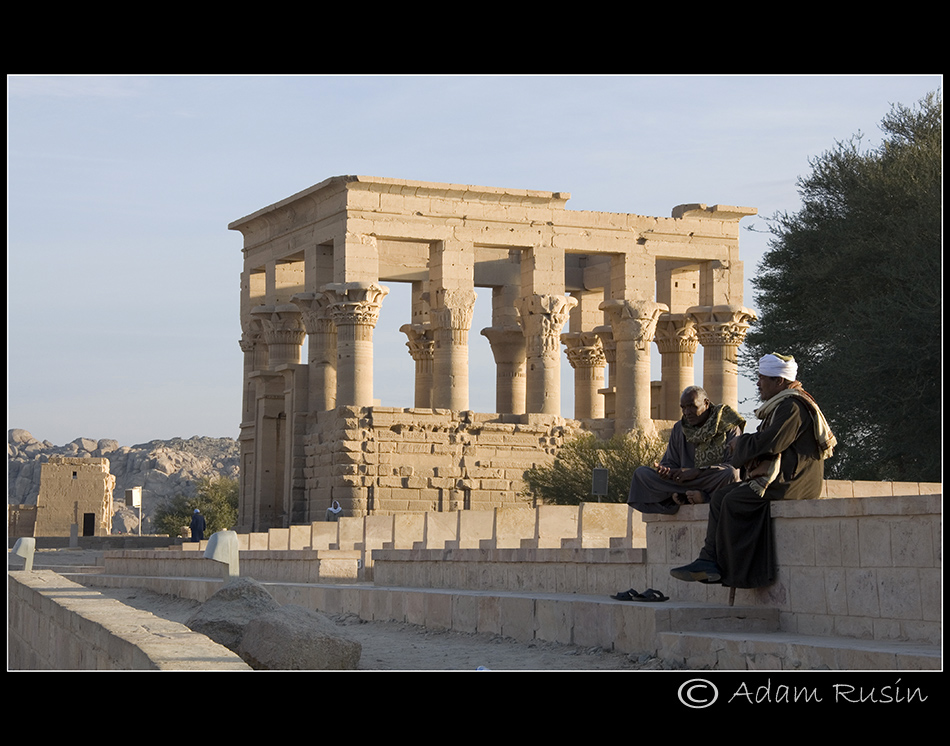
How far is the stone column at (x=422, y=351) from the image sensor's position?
1617 inches

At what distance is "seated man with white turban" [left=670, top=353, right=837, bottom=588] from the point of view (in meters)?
9.97

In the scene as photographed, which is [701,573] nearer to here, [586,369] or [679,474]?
[679,474]

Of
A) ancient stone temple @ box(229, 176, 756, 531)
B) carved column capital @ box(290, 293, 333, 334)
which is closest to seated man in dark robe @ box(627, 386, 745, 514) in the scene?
ancient stone temple @ box(229, 176, 756, 531)

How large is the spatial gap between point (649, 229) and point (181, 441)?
102339mm

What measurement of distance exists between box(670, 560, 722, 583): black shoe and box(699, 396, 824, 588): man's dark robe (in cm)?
9

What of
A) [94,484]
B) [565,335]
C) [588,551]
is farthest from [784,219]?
[94,484]

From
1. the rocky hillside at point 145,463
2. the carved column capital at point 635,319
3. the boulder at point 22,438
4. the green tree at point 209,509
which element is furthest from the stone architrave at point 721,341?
the boulder at point 22,438

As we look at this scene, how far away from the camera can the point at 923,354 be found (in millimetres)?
26328

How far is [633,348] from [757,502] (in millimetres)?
28764

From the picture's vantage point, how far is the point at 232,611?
435 inches

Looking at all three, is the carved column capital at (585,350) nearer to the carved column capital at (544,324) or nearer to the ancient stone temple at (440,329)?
the ancient stone temple at (440,329)

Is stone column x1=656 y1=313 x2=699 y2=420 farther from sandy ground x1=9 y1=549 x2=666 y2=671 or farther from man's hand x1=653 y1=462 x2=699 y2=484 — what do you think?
man's hand x1=653 y1=462 x2=699 y2=484

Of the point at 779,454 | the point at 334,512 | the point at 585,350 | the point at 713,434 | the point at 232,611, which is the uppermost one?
the point at 585,350

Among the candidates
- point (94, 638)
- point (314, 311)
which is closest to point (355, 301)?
point (314, 311)
